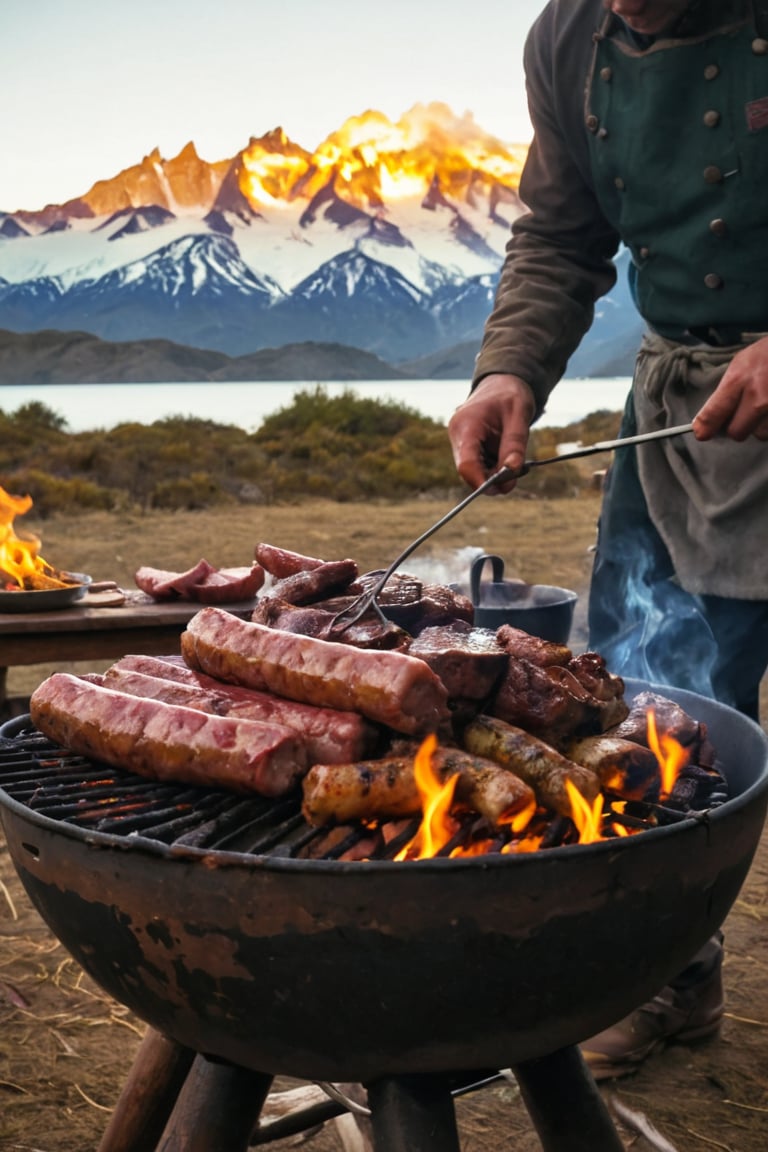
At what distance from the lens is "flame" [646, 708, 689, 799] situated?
1.77 m

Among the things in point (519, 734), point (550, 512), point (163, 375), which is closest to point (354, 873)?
point (519, 734)

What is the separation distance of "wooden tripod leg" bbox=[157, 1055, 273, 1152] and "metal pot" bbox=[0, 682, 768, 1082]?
8.9 inches

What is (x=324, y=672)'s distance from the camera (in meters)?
1.67

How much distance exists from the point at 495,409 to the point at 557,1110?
5.24ft

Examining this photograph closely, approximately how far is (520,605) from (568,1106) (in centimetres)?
314

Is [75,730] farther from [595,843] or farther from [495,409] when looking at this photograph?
[495,409]

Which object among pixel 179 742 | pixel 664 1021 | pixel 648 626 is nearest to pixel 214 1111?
pixel 179 742

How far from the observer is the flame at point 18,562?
4379 mm

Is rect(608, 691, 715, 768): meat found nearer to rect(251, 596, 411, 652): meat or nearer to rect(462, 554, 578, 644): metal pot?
rect(251, 596, 411, 652): meat

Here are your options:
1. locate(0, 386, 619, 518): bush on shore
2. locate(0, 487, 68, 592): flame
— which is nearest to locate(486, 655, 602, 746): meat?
locate(0, 487, 68, 592): flame

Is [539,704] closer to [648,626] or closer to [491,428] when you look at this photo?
[491,428]

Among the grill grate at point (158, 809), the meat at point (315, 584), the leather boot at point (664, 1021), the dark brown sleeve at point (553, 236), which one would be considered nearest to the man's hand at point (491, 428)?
the dark brown sleeve at point (553, 236)

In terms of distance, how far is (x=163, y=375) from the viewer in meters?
32.5

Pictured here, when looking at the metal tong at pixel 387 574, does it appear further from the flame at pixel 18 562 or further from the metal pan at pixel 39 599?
the flame at pixel 18 562
